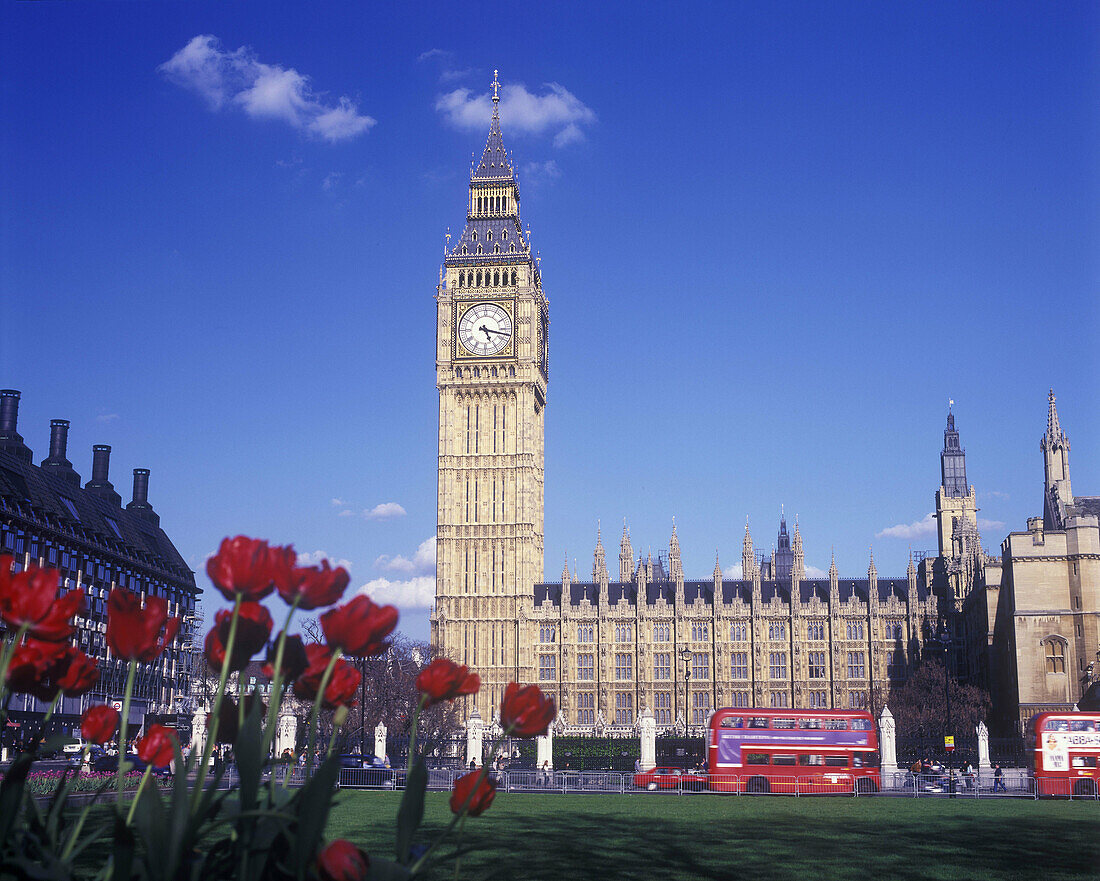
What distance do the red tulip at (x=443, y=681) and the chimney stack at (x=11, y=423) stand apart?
75.4m

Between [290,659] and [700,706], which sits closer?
[290,659]

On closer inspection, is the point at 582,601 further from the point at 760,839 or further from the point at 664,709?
the point at 760,839

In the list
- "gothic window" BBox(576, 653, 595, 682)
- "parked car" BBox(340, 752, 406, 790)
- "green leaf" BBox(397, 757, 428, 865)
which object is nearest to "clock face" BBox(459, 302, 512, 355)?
"gothic window" BBox(576, 653, 595, 682)

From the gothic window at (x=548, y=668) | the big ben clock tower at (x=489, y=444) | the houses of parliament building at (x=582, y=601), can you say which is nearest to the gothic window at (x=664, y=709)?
the houses of parliament building at (x=582, y=601)

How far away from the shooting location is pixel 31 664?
15.1 ft

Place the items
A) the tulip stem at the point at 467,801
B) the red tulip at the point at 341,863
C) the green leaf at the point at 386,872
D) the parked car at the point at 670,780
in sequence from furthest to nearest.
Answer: the parked car at the point at 670,780, the tulip stem at the point at 467,801, the green leaf at the point at 386,872, the red tulip at the point at 341,863

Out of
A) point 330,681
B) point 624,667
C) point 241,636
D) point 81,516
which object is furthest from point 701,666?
point 241,636

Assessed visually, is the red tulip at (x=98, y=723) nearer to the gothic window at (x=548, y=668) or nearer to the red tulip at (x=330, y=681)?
the red tulip at (x=330, y=681)

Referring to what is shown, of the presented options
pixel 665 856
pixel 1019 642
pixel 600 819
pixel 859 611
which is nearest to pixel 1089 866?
pixel 665 856

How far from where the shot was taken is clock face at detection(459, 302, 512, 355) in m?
95.1

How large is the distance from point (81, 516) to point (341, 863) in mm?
75450

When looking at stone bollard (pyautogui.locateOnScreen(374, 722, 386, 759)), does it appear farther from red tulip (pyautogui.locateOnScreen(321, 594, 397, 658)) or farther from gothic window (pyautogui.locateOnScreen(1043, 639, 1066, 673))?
red tulip (pyautogui.locateOnScreen(321, 594, 397, 658))

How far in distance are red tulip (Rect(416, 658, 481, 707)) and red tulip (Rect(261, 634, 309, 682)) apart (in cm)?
46

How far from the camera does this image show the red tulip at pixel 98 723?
17.3ft
